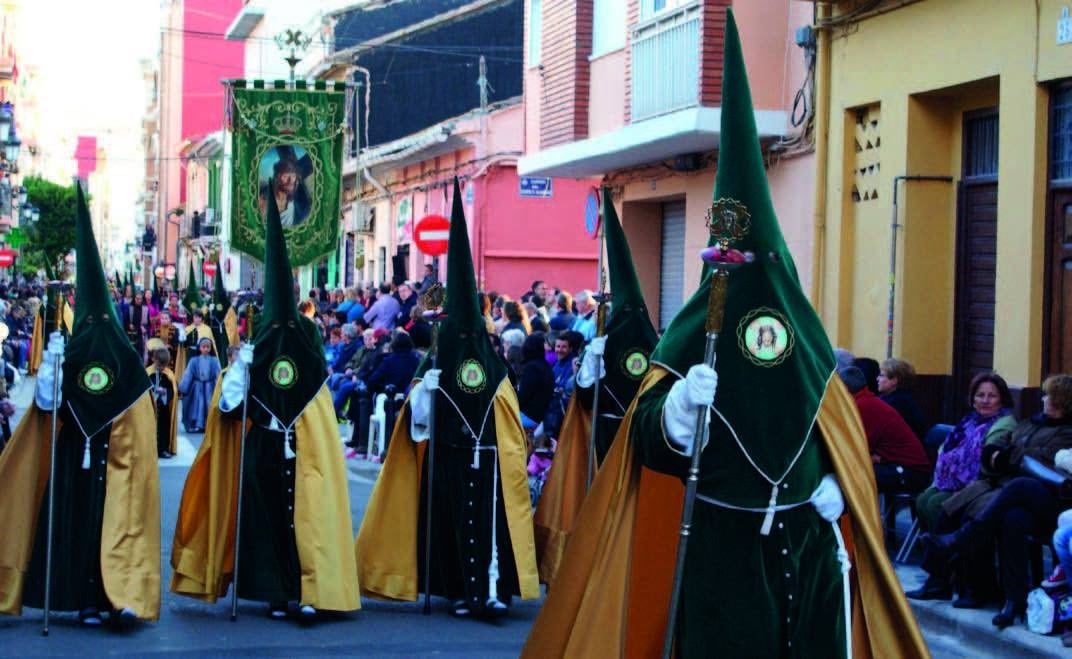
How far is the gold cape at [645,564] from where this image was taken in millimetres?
5691

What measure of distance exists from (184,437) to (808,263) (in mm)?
9744

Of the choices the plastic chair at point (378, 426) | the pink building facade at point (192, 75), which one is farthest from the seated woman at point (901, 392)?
the pink building facade at point (192, 75)

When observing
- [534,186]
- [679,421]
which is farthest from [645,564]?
[534,186]

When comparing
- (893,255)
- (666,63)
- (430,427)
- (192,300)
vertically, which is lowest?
(430,427)

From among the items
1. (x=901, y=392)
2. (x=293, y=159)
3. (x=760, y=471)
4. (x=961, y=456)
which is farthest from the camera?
(x=293, y=159)

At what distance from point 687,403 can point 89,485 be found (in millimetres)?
5186

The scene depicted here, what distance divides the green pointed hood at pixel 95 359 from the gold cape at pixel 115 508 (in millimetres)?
102

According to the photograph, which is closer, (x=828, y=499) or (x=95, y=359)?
(x=828, y=499)

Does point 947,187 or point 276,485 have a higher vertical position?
point 947,187

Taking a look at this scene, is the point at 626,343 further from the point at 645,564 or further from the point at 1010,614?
the point at 645,564

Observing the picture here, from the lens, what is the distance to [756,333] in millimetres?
5582

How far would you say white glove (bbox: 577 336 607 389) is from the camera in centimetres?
1068

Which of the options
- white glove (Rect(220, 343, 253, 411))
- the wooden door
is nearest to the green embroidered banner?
the wooden door

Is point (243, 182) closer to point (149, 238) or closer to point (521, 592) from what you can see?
point (521, 592)
